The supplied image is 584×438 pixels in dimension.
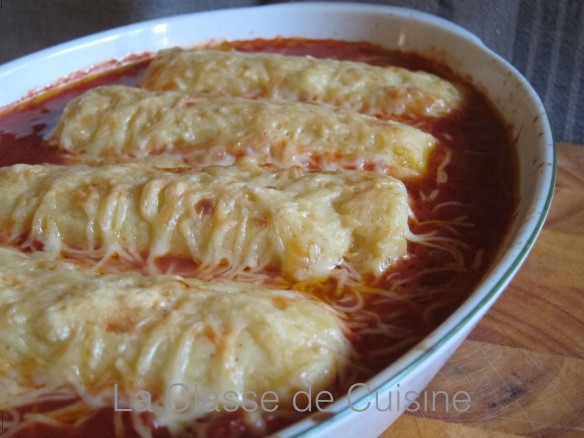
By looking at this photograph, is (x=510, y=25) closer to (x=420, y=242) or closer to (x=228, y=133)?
(x=228, y=133)

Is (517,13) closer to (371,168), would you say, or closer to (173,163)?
(371,168)

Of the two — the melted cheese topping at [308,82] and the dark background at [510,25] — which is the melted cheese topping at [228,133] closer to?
the melted cheese topping at [308,82]

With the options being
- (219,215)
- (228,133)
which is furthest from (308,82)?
(219,215)

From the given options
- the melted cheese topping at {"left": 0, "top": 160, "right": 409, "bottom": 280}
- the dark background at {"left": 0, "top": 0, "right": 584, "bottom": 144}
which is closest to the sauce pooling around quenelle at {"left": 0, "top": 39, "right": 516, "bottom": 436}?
the melted cheese topping at {"left": 0, "top": 160, "right": 409, "bottom": 280}

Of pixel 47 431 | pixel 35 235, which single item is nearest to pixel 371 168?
pixel 35 235

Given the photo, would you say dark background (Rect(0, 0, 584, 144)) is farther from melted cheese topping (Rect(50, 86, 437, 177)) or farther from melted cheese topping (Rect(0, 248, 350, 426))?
melted cheese topping (Rect(0, 248, 350, 426))

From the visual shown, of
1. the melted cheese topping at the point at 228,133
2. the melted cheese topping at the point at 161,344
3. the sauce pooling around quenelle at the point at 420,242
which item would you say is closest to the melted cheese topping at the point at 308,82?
the sauce pooling around quenelle at the point at 420,242
